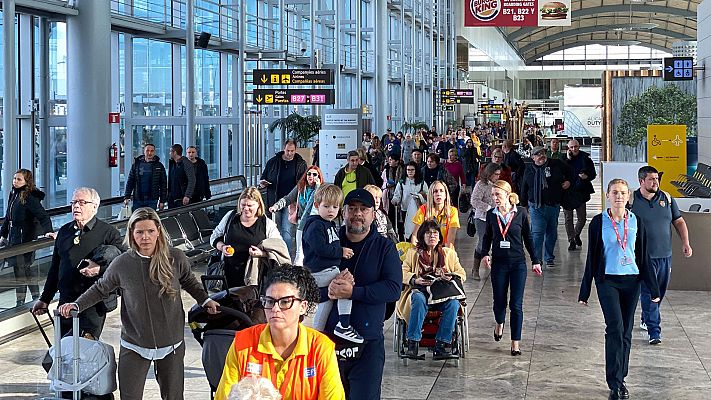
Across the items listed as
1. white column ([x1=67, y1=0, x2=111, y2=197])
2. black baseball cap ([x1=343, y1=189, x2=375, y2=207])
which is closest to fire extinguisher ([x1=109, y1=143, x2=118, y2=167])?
white column ([x1=67, y1=0, x2=111, y2=197])

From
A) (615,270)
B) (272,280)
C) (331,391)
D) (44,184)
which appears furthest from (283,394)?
(44,184)

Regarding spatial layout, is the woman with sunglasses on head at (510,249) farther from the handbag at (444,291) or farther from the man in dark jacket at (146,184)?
the man in dark jacket at (146,184)

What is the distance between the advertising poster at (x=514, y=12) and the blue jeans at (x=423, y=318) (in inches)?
763

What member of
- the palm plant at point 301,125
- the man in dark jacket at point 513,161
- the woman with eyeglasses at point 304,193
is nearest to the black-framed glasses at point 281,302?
the woman with eyeglasses at point 304,193

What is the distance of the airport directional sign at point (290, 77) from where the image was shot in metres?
24.4

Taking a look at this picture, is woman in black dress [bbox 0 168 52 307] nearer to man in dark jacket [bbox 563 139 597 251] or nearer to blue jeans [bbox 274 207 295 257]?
blue jeans [bbox 274 207 295 257]

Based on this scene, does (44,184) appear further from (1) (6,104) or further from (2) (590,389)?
(2) (590,389)

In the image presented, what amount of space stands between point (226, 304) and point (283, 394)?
2851mm

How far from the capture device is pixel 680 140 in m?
22.0

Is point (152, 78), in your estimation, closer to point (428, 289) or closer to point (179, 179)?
point (179, 179)

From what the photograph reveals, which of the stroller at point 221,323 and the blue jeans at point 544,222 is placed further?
the blue jeans at point 544,222

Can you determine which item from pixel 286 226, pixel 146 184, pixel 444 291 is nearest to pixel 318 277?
pixel 444 291

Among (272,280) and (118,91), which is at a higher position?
(118,91)

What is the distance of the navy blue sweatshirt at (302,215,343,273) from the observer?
6.23 meters
